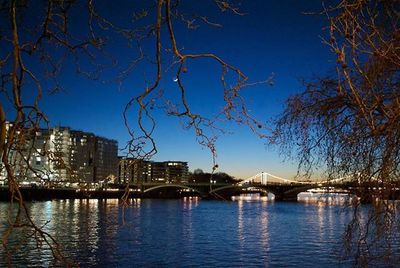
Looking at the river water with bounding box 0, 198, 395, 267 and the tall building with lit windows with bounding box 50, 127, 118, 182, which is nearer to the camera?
the river water with bounding box 0, 198, 395, 267

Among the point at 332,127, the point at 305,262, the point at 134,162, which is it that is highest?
the point at 332,127

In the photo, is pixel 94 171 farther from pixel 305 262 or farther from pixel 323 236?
pixel 305 262

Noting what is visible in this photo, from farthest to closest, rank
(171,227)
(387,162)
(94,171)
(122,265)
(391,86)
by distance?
(94,171) < (171,227) < (122,265) < (391,86) < (387,162)

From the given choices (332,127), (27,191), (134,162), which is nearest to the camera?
(134,162)

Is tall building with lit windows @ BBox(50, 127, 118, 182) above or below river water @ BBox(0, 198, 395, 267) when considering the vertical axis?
above

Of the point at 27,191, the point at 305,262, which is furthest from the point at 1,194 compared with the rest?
the point at 305,262

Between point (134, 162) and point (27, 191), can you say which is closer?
point (134, 162)

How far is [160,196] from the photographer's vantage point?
10919 cm

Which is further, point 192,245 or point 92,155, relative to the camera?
point 92,155

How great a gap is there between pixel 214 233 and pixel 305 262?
39.5 ft

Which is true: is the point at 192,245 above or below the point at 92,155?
below

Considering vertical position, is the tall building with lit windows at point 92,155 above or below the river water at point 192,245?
above

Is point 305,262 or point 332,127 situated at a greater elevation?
point 332,127

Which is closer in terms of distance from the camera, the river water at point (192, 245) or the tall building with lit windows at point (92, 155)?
the river water at point (192, 245)
